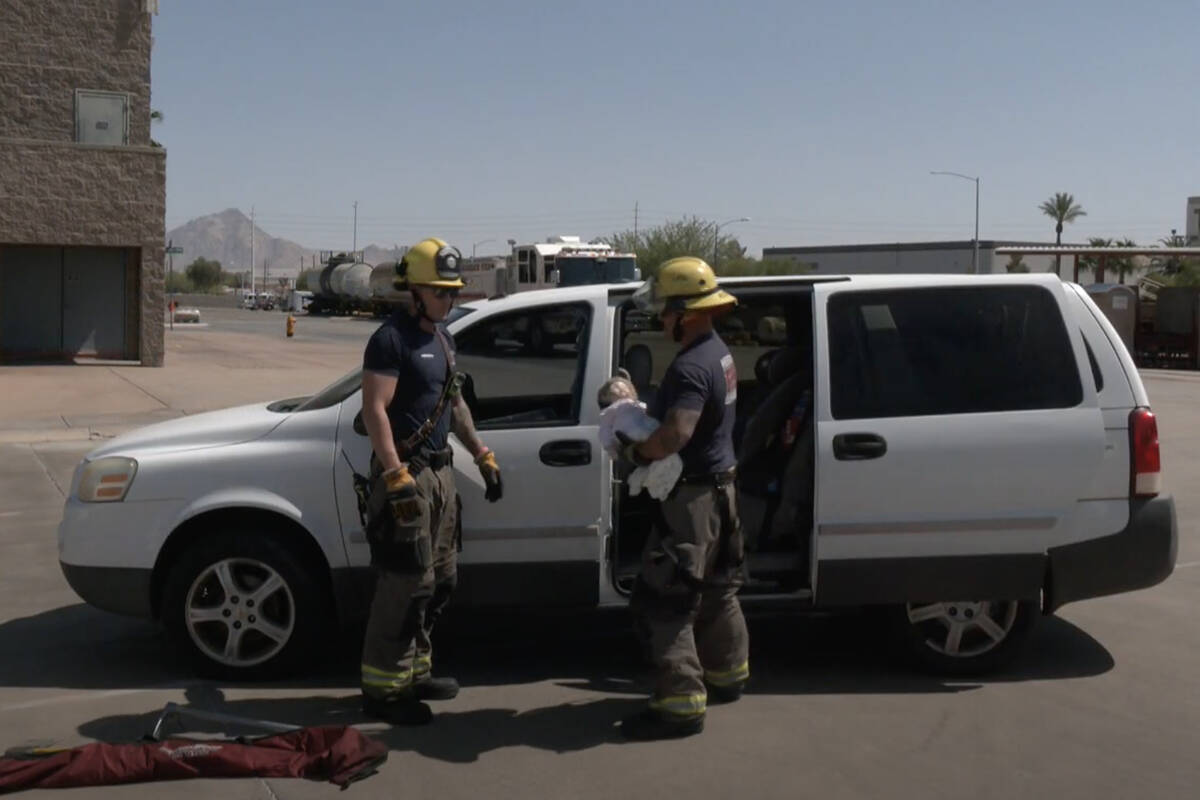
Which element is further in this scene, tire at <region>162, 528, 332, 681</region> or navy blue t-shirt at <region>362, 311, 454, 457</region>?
tire at <region>162, 528, 332, 681</region>

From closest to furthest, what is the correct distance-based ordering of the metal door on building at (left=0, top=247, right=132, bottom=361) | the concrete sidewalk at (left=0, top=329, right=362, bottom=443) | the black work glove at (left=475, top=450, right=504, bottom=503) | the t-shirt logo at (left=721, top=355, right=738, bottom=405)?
the t-shirt logo at (left=721, top=355, right=738, bottom=405) → the black work glove at (left=475, top=450, right=504, bottom=503) → the concrete sidewalk at (left=0, top=329, right=362, bottom=443) → the metal door on building at (left=0, top=247, right=132, bottom=361)

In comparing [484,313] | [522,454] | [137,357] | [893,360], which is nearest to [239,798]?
[522,454]

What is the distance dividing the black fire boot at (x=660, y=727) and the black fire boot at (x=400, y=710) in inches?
32.7

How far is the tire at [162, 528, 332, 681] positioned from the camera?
602cm

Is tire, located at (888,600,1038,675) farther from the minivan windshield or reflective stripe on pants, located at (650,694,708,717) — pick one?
the minivan windshield

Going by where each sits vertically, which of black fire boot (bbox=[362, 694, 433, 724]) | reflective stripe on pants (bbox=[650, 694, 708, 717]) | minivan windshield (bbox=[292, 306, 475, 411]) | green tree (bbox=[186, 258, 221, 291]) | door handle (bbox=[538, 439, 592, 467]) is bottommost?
black fire boot (bbox=[362, 694, 433, 724])

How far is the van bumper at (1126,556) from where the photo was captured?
6012 millimetres

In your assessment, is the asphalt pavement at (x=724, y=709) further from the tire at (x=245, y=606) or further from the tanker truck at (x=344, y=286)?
the tanker truck at (x=344, y=286)

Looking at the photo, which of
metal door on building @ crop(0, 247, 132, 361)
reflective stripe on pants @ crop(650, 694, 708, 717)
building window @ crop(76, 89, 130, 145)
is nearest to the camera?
reflective stripe on pants @ crop(650, 694, 708, 717)

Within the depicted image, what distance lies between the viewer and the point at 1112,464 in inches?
236

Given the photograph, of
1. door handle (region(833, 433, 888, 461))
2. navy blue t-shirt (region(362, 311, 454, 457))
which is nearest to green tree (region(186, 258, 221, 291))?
navy blue t-shirt (region(362, 311, 454, 457))

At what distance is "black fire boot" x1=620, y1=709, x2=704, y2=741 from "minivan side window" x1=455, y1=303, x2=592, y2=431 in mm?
1410

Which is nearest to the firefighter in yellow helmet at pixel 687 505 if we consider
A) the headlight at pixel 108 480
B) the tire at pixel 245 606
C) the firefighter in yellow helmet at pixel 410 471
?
the firefighter in yellow helmet at pixel 410 471

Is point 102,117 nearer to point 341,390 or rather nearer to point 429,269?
point 341,390
